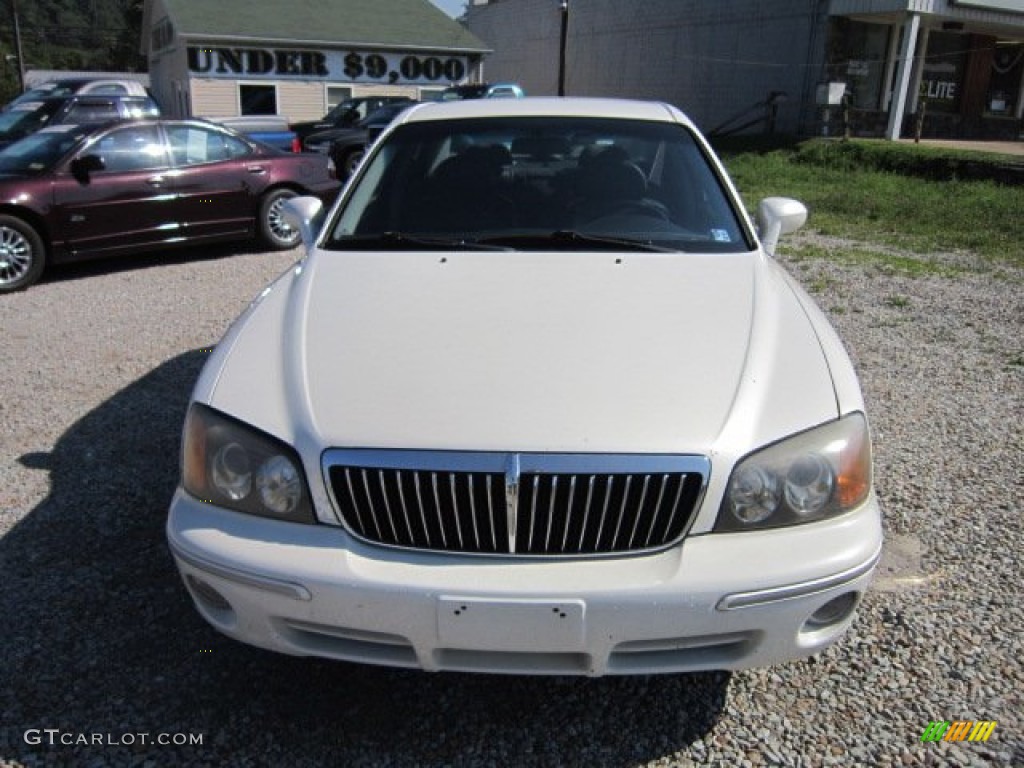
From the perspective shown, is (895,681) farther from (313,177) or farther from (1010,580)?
(313,177)

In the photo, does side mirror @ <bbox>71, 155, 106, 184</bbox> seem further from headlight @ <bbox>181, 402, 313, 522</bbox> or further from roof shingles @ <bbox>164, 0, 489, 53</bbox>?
roof shingles @ <bbox>164, 0, 489, 53</bbox>

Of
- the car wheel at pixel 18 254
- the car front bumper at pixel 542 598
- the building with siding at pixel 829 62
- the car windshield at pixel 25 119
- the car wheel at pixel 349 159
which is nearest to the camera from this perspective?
the car front bumper at pixel 542 598

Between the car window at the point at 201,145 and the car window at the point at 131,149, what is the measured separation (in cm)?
15

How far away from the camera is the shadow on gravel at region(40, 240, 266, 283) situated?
8.64 meters

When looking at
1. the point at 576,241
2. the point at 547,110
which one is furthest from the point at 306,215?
the point at 576,241

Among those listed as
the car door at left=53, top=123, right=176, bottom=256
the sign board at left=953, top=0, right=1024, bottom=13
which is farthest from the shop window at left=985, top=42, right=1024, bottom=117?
the car door at left=53, top=123, right=176, bottom=256

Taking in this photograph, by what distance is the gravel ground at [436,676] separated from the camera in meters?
2.38

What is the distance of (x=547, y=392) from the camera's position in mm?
2260

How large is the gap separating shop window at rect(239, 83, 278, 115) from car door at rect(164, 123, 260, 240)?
19132mm

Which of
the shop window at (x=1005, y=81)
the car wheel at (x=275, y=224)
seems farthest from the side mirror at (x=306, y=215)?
the shop window at (x=1005, y=81)

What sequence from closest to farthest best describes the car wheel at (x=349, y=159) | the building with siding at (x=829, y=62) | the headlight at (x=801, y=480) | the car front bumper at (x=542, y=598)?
the car front bumper at (x=542, y=598)
the headlight at (x=801, y=480)
the car wheel at (x=349, y=159)
the building with siding at (x=829, y=62)

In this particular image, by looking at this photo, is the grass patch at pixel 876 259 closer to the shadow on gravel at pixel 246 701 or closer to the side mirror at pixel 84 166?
the side mirror at pixel 84 166

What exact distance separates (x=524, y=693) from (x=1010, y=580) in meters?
1.92

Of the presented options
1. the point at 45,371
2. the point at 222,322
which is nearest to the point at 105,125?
the point at 222,322
